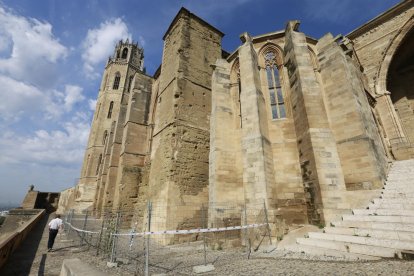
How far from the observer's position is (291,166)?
782 centimetres

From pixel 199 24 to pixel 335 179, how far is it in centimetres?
1146

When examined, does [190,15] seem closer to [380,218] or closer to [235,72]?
[235,72]

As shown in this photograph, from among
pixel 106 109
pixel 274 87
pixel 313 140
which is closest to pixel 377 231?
pixel 313 140

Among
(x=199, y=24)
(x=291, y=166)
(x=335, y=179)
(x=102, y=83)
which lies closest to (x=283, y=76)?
(x=291, y=166)

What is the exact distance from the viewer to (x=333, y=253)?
4.57 meters

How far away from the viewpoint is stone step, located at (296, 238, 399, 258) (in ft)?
12.8

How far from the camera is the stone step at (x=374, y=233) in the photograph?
13.7 ft

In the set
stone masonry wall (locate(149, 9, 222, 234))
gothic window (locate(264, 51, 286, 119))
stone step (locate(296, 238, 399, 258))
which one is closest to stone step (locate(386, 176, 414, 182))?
stone step (locate(296, 238, 399, 258))

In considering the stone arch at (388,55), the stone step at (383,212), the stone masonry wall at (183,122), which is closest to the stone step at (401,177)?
the stone step at (383,212)

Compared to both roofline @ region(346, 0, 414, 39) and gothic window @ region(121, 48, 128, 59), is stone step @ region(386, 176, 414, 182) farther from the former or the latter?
gothic window @ region(121, 48, 128, 59)

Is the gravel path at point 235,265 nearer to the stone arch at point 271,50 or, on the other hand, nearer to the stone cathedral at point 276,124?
the stone cathedral at point 276,124

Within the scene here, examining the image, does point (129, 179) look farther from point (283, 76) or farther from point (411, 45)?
point (411, 45)

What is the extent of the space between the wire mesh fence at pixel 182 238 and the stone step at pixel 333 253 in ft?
4.44

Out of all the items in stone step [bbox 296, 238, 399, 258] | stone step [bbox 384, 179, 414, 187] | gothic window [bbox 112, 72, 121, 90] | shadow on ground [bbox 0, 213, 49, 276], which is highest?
gothic window [bbox 112, 72, 121, 90]
